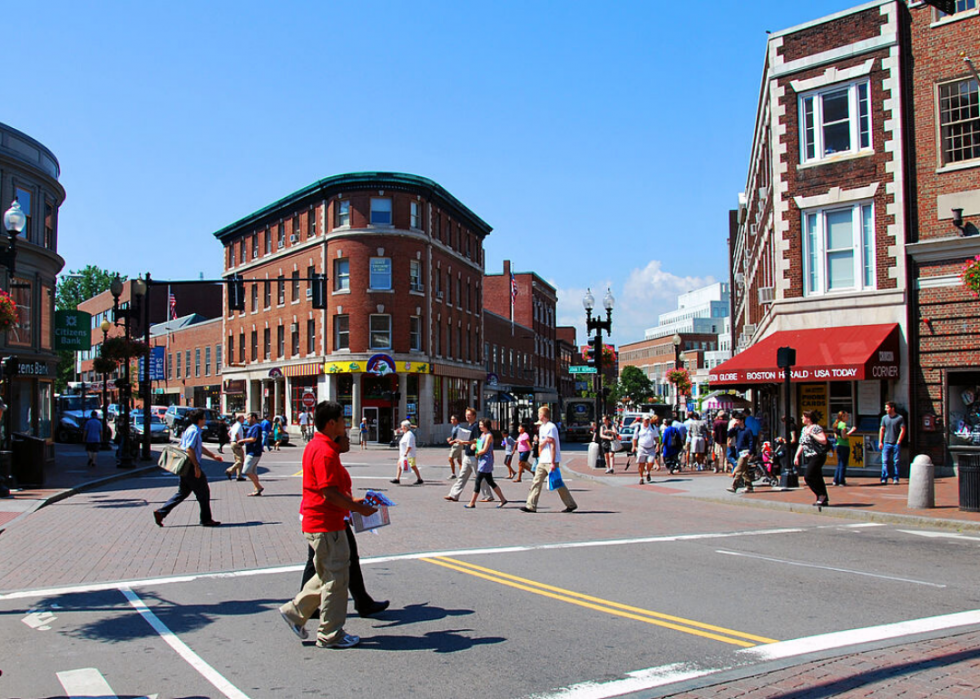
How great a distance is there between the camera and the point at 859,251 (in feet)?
71.1

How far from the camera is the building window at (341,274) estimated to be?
4897 cm

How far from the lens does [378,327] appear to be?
48.5 meters

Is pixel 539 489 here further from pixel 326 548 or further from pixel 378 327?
pixel 378 327

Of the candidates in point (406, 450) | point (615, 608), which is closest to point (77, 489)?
point (406, 450)

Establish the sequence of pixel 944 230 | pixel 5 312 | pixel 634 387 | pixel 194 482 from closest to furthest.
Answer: pixel 194 482 < pixel 5 312 < pixel 944 230 < pixel 634 387

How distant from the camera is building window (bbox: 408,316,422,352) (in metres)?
49.4

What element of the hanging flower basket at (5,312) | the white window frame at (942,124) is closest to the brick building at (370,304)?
the hanging flower basket at (5,312)

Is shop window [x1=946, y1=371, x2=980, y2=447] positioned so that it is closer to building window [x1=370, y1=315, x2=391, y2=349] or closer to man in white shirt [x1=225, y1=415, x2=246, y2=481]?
man in white shirt [x1=225, y1=415, x2=246, y2=481]

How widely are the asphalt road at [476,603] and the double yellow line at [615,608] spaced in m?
0.03

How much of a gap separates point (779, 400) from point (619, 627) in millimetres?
19756

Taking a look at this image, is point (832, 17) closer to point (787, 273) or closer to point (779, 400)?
point (787, 273)

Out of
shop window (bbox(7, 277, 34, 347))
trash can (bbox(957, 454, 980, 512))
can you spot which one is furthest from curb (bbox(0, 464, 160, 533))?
trash can (bbox(957, 454, 980, 512))

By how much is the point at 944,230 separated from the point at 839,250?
2.51 meters

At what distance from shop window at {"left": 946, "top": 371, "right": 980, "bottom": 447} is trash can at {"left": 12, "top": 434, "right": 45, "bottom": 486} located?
21407 millimetres
